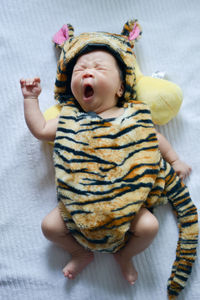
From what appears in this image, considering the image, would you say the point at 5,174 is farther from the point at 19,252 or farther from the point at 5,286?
the point at 5,286

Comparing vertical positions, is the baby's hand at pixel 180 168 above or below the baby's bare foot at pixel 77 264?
above

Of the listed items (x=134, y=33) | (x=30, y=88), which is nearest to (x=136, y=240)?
(x=30, y=88)

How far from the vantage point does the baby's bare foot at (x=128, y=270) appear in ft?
3.29

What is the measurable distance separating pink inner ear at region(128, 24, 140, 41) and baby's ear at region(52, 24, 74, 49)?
209 millimetres

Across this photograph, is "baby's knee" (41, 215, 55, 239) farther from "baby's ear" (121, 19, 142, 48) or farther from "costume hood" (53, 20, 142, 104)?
"baby's ear" (121, 19, 142, 48)

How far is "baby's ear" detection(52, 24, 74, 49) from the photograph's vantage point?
1092 millimetres

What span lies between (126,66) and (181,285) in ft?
2.41

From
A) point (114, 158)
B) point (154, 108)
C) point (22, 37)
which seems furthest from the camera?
point (22, 37)

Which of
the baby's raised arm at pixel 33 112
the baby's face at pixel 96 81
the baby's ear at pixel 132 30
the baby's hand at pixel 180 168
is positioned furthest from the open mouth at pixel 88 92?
the baby's hand at pixel 180 168

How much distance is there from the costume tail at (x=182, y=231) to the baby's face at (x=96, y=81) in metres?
0.30

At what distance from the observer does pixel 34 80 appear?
3.23ft

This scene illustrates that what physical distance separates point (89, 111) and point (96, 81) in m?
0.10

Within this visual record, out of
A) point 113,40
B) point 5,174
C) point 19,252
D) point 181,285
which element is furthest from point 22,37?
point 181,285

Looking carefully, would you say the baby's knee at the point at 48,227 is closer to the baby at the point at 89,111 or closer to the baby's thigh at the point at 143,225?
the baby at the point at 89,111
